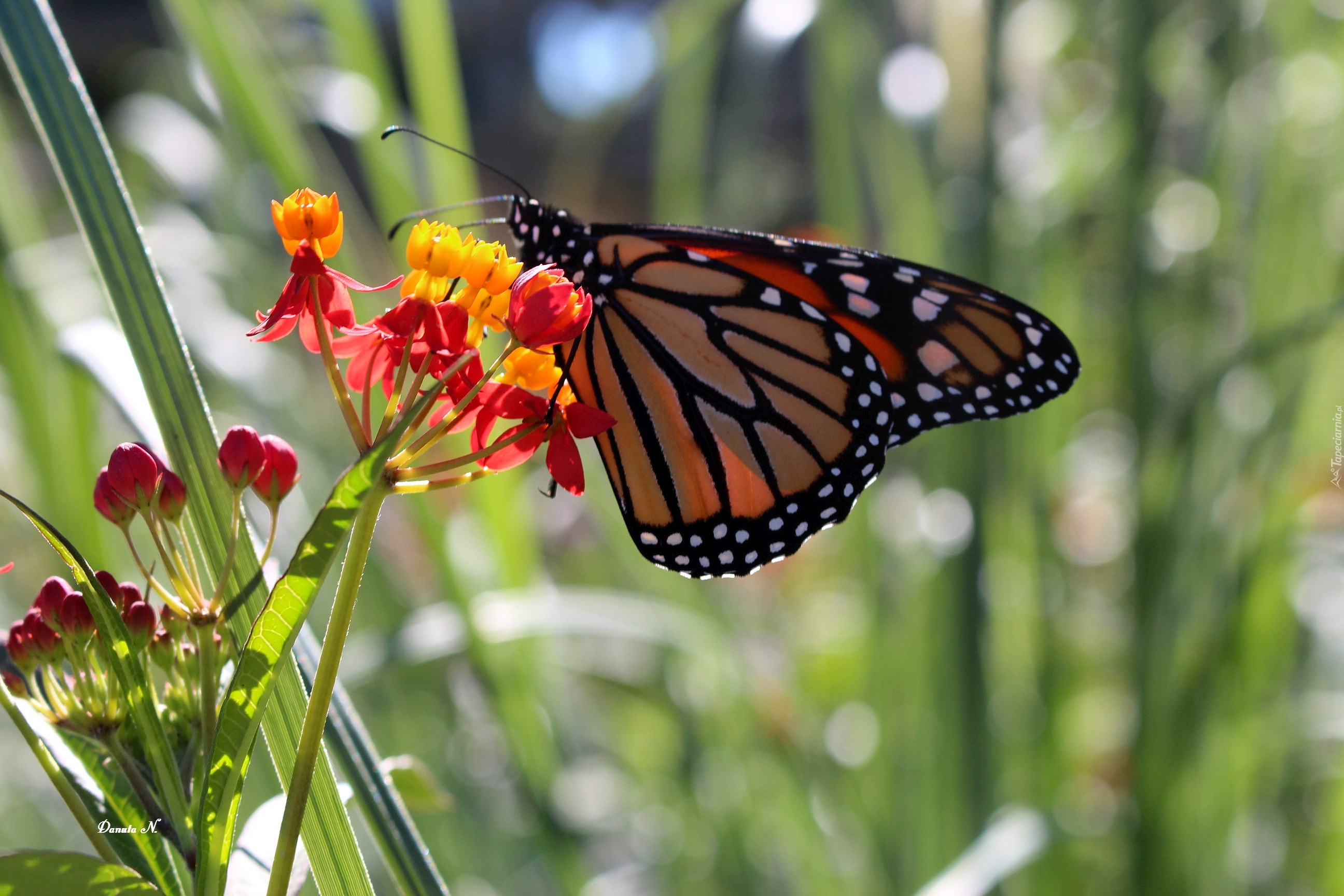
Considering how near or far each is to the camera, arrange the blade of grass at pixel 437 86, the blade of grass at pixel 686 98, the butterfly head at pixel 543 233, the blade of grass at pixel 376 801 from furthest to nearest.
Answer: the blade of grass at pixel 686 98 → the blade of grass at pixel 437 86 → the butterfly head at pixel 543 233 → the blade of grass at pixel 376 801

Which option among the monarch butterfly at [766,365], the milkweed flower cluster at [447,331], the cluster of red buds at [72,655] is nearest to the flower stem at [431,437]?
the milkweed flower cluster at [447,331]

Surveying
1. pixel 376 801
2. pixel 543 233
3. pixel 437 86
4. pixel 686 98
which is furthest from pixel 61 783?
pixel 686 98

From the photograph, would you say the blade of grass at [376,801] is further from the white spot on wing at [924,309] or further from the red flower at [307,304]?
the white spot on wing at [924,309]

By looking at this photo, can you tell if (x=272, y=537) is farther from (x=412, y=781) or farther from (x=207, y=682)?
(x=412, y=781)

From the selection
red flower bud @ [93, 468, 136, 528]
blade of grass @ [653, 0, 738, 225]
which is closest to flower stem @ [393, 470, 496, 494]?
red flower bud @ [93, 468, 136, 528]

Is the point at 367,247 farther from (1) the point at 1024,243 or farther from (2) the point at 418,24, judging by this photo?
(1) the point at 1024,243

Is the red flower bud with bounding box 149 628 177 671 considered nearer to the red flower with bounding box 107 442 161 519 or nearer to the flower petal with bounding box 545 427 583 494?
the red flower with bounding box 107 442 161 519
